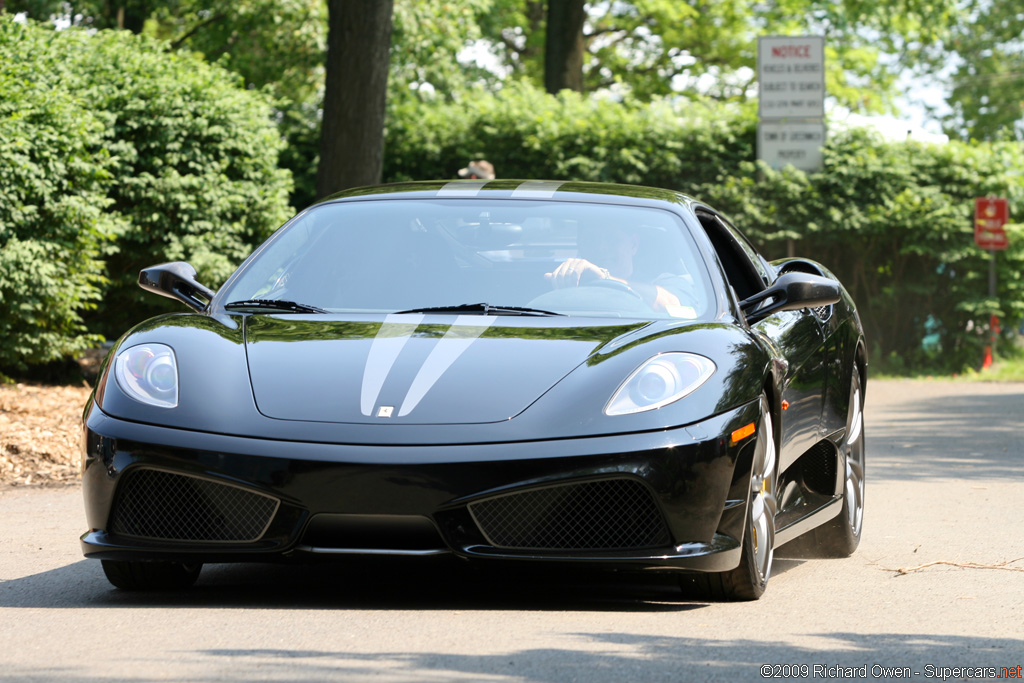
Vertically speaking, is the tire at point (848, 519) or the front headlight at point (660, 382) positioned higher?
the front headlight at point (660, 382)

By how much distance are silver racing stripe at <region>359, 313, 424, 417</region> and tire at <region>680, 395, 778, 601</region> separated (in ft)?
3.62

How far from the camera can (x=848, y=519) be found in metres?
5.93

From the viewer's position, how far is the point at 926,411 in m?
13.7

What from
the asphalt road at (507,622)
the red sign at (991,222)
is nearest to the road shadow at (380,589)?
the asphalt road at (507,622)

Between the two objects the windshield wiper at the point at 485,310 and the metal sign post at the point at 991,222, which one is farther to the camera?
the metal sign post at the point at 991,222

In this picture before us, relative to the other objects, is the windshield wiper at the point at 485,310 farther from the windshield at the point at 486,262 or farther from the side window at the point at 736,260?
the side window at the point at 736,260

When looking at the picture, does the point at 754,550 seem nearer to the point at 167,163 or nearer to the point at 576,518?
the point at 576,518

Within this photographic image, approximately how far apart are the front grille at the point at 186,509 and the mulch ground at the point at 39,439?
3981 mm

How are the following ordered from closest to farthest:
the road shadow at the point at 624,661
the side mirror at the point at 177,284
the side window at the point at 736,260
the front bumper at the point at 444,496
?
1. the road shadow at the point at 624,661
2. the front bumper at the point at 444,496
3. the side mirror at the point at 177,284
4. the side window at the point at 736,260

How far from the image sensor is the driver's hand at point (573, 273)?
5223 millimetres

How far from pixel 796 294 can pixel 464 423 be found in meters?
1.49

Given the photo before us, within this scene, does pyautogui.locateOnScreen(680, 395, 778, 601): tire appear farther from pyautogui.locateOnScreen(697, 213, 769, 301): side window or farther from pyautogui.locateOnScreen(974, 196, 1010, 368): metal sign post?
pyautogui.locateOnScreen(974, 196, 1010, 368): metal sign post

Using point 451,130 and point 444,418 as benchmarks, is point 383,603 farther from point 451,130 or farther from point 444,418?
point 451,130

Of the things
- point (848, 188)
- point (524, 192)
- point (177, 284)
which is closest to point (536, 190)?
point (524, 192)
